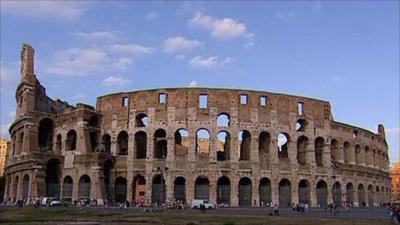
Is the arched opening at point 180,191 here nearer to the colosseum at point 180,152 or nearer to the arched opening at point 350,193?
the colosseum at point 180,152

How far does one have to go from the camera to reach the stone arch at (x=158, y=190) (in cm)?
4600

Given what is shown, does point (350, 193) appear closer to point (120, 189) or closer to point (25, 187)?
point (120, 189)

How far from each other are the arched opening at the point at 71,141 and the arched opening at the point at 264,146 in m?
19.0

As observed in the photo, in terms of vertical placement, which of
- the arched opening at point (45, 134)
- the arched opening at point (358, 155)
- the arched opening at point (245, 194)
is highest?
the arched opening at point (45, 134)

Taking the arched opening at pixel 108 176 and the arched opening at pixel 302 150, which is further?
the arched opening at pixel 302 150

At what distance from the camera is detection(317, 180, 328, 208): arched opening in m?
49.6

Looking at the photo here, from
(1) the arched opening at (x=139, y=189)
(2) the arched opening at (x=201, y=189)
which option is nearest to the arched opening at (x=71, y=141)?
(1) the arched opening at (x=139, y=189)

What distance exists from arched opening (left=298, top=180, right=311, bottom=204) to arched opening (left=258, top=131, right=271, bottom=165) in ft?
15.7

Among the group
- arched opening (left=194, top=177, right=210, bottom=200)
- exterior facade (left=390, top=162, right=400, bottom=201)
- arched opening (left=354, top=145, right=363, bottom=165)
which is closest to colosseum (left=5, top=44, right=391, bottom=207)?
arched opening (left=194, top=177, right=210, bottom=200)

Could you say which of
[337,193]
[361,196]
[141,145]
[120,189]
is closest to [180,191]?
[120,189]

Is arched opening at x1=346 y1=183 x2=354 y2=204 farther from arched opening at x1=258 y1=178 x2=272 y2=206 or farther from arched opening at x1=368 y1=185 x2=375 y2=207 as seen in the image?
arched opening at x1=258 y1=178 x2=272 y2=206

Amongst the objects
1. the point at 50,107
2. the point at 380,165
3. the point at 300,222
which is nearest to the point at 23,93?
the point at 50,107

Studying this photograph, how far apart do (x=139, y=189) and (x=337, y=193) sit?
20728 mm

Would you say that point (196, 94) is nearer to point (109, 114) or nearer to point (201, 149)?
point (109, 114)
